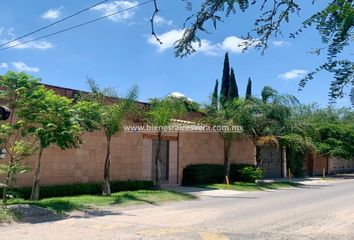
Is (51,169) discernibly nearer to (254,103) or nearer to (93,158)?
(93,158)

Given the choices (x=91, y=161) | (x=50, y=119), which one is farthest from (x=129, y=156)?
(x=50, y=119)

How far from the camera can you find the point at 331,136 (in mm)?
38594

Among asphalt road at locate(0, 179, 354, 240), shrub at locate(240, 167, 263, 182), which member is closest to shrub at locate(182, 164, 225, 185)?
shrub at locate(240, 167, 263, 182)

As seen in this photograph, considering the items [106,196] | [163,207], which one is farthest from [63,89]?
[163,207]

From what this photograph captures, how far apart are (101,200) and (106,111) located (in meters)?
3.31

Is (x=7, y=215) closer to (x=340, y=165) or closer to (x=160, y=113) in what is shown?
(x=160, y=113)

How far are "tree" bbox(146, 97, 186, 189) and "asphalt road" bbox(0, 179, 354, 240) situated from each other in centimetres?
342

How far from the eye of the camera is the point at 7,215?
11.9 m

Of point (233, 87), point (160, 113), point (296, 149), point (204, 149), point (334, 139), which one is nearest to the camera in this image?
point (160, 113)

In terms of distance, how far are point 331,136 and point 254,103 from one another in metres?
14.5

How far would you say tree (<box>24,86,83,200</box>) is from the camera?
13727mm

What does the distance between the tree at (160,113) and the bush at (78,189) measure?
0.88 metres

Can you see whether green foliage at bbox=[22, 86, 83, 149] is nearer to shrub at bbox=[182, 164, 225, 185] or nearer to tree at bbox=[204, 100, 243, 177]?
shrub at bbox=[182, 164, 225, 185]

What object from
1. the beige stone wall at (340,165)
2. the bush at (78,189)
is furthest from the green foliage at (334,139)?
the bush at (78,189)
